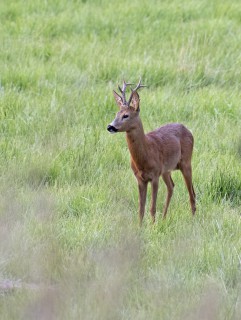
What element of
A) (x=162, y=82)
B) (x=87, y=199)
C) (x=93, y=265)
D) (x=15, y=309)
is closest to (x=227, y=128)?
(x=162, y=82)

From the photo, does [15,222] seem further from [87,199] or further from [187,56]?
[187,56]

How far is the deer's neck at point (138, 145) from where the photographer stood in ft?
20.8

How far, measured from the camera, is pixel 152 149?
6.45 m

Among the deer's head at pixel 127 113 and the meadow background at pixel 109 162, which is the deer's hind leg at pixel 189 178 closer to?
the meadow background at pixel 109 162

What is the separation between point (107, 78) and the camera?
9539 millimetres

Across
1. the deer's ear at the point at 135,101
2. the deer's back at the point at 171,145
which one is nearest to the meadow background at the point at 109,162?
the deer's back at the point at 171,145

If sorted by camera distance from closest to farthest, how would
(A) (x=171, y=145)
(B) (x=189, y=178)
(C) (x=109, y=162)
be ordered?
(A) (x=171, y=145)
(B) (x=189, y=178)
(C) (x=109, y=162)

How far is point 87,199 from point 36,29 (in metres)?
4.62

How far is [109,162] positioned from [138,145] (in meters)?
1.08

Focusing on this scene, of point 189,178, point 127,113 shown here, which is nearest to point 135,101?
point 127,113

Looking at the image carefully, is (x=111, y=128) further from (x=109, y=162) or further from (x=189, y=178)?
(x=109, y=162)

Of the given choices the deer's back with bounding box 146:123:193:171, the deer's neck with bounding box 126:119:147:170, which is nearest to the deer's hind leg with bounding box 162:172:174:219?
the deer's back with bounding box 146:123:193:171

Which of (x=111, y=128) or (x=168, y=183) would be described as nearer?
(x=111, y=128)

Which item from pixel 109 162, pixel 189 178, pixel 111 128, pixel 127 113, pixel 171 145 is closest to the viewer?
pixel 111 128
